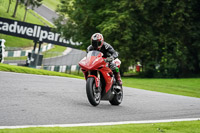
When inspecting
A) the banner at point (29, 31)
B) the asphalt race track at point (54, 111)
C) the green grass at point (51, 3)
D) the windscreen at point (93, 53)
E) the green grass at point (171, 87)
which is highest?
the green grass at point (51, 3)

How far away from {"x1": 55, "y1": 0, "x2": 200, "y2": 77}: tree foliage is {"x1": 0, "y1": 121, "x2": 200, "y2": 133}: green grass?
2325 cm

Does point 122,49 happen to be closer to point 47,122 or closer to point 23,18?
point 47,122

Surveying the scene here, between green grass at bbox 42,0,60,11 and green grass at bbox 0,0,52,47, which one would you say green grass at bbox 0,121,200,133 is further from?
green grass at bbox 42,0,60,11

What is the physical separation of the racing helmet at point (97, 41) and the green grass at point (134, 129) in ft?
9.00

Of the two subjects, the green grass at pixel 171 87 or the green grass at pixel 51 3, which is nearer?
the green grass at pixel 171 87

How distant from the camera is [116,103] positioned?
389 inches

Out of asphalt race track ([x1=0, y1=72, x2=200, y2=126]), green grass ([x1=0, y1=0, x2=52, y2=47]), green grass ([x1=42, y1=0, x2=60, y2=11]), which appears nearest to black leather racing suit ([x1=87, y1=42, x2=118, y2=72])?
asphalt race track ([x1=0, y1=72, x2=200, y2=126])

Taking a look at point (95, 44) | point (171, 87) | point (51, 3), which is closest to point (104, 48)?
point (95, 44)

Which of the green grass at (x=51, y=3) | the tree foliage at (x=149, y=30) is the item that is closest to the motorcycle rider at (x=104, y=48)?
the tree foliage at (x=149, y=30)

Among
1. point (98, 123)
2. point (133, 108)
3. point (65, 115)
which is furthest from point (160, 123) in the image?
point (133, 108)

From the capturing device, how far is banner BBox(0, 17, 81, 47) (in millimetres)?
35812

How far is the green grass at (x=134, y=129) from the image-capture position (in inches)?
208

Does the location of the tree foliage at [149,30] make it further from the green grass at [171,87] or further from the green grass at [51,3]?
the green grass at [51,3]

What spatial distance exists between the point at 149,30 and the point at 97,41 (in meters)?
23.5
